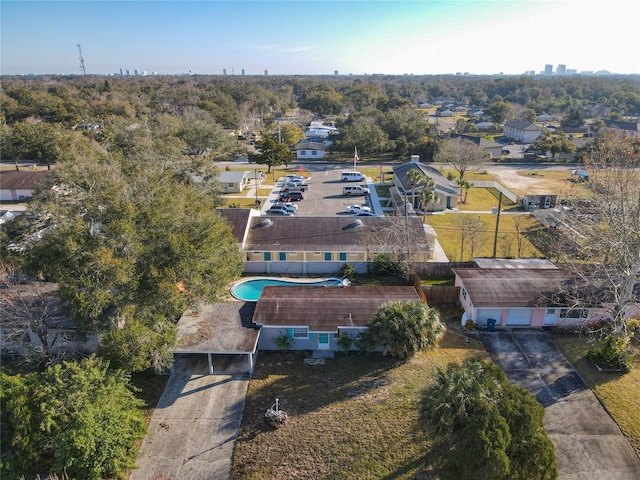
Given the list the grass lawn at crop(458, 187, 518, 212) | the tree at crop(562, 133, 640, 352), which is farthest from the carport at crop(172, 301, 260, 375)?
the grass lawn at crop(458, 187, 518, 212)

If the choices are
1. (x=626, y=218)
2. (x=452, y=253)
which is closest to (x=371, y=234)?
(x=452, y=253)

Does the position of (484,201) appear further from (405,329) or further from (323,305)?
(405,329)

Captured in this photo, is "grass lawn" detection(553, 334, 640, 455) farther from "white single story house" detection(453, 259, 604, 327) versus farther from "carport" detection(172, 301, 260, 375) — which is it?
"carport" detection(172, 301, 260, 375)

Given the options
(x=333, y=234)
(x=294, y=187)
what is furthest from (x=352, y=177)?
(x=333, y=234)

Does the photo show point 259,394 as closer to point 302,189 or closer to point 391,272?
point 391,272

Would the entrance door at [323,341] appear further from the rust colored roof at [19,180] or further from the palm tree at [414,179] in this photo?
the rust colored roof at [19,180]

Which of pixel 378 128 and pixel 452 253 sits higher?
pixel 378 128
